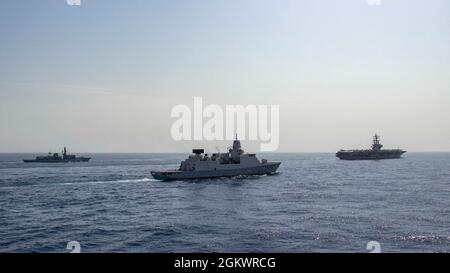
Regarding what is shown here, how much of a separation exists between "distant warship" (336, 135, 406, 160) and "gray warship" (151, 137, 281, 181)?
9321cm

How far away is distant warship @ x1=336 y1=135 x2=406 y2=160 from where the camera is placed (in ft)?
526

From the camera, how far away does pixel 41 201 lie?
45125 millimetres

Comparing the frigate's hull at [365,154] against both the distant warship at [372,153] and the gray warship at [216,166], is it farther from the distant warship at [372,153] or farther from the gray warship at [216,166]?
the gray warship at [216,166]

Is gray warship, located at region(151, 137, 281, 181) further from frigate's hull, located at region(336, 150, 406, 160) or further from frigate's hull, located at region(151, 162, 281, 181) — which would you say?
frigate's hull, located at region(336, 150, 406, 160)

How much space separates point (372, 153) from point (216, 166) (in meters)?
109

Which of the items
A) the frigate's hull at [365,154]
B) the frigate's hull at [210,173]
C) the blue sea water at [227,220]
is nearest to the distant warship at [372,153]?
the frigate's hull at [365,154]

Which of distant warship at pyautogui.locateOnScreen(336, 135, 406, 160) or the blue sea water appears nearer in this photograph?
the blue sea water

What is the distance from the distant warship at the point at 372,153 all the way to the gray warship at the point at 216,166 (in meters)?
93.2

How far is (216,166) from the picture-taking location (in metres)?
74.6

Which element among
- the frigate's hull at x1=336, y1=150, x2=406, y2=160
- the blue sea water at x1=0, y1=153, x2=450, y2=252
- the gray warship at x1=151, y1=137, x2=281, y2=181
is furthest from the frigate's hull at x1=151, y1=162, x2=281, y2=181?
the frigate's hull at x1=336, y1=150, x2=406, y2=160

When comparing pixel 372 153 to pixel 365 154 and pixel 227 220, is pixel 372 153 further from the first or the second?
pixel 227 220
